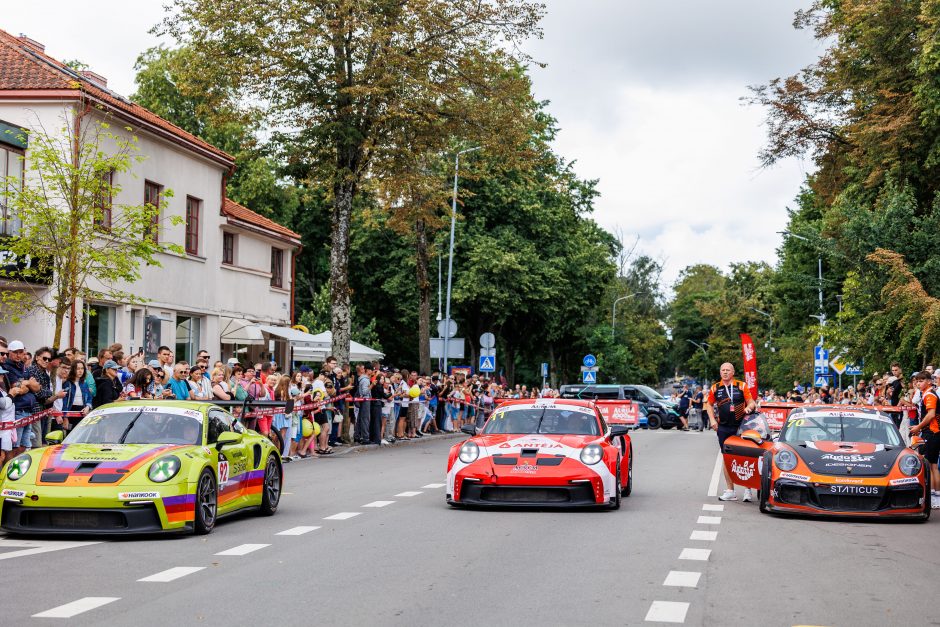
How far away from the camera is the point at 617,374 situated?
7381 centimetres

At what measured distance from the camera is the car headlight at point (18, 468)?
11.7 m

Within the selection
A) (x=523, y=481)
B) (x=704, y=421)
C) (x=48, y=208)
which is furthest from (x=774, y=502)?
(x=704, y=421)

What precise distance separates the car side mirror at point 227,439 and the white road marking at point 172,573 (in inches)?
111

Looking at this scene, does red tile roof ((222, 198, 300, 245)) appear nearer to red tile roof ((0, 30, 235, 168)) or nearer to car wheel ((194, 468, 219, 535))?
red tile roof ((0, 30, 235, 168))

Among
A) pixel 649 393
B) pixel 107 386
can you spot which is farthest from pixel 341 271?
pixel 649 393

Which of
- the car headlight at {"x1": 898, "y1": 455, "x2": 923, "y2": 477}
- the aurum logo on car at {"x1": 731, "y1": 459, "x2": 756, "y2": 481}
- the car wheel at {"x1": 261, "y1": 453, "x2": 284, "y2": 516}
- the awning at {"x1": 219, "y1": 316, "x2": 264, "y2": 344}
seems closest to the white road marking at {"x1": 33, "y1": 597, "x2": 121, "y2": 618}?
the car wheel at {"x1": 261, "y1": 453, "x2": 284, "y2": 516}

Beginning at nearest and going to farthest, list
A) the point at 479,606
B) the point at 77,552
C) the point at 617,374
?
the point at 479,606
the point at 77,552
the point at 617,374

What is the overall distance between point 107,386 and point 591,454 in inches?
280

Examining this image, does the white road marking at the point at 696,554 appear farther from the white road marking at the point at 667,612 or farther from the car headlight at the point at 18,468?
the car headlight at the point at 18,468

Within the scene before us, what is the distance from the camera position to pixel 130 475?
1156 cm

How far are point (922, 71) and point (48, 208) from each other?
63.4 ft

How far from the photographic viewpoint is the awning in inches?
1494

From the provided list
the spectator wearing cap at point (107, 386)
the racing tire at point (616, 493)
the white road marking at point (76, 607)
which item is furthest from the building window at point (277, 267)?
the white road marking at point (76, 607)

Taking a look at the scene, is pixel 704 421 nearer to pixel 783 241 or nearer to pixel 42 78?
pixel 783 241
